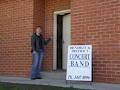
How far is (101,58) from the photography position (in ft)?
39.8

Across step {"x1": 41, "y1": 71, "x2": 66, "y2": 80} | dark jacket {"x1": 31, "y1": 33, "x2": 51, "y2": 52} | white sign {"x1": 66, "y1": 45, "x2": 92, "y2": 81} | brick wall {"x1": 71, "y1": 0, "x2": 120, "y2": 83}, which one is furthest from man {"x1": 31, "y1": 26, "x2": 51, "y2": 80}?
white sign {"x1": 66, "y1": 45, "x2": 92, "y2": 81}

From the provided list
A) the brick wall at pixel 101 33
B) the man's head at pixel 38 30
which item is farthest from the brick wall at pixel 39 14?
the brick wall at pixel 101 33

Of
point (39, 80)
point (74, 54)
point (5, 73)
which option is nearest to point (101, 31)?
point (74, 54)

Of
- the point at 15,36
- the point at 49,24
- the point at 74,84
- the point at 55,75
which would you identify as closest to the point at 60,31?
the point at 49,24

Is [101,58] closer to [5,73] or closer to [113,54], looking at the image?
[113,54]

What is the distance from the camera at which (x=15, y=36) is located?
51.4ft

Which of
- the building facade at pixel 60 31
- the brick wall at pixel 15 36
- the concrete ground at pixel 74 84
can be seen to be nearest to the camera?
the concrete ground at pixel 74 84

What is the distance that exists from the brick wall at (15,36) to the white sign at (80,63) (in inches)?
121

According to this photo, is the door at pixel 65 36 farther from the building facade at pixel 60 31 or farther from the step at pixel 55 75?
the step at pixel 55 75

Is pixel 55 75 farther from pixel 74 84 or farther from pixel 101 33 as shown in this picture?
Result: pixel 101 33

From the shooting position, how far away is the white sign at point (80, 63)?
470 inches

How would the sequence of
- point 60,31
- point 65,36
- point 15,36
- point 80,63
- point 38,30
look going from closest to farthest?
point 80,63
point 38,30
point 65,36
point 60,31
point 15,36

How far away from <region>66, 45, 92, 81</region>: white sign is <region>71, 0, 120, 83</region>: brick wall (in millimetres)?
380

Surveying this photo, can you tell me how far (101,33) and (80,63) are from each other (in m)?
1.10
